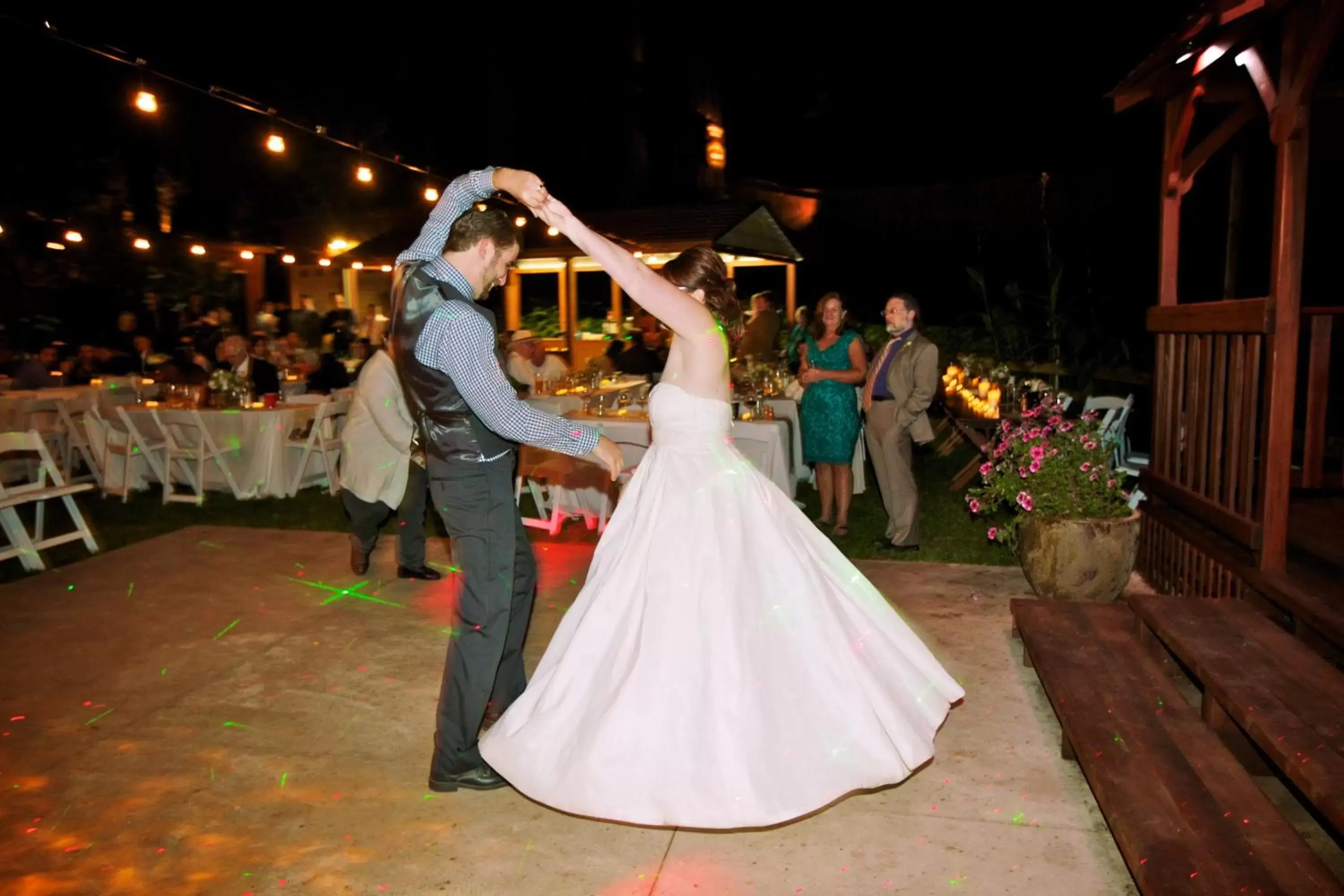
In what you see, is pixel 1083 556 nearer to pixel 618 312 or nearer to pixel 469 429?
pixel 469 429

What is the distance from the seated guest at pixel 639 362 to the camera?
11.0 m

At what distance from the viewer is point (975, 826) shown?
3012 mm

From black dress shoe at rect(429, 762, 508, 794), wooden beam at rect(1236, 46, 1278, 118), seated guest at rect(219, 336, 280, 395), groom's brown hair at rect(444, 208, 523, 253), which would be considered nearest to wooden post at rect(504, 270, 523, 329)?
seated guest at rect(219, 336, 280, 395)

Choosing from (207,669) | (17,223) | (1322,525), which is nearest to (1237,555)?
(1322,525)

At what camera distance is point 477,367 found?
2971 millimetres

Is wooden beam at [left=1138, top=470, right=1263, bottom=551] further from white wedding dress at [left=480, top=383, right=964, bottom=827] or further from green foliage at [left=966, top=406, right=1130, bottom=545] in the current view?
white wedding dress at [left=480, top=383, right=964, bottom=827]

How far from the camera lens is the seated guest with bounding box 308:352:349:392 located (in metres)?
10.0

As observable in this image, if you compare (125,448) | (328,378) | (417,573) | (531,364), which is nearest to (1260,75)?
(417,573)

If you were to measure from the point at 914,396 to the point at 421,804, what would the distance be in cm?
417

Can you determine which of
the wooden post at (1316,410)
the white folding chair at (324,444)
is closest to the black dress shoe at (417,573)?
the white folding chair at (324,444)

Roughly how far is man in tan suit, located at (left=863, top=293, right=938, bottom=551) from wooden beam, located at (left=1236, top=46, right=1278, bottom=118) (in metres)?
2.29

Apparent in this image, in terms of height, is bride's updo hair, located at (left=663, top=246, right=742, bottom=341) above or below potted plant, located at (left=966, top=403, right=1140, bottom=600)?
above

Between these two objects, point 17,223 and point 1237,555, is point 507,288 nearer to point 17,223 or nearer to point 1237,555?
point 17,223

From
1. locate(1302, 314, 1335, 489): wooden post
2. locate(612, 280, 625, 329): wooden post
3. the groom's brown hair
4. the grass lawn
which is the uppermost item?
locate(612, 280, 625, 329): wooden post
